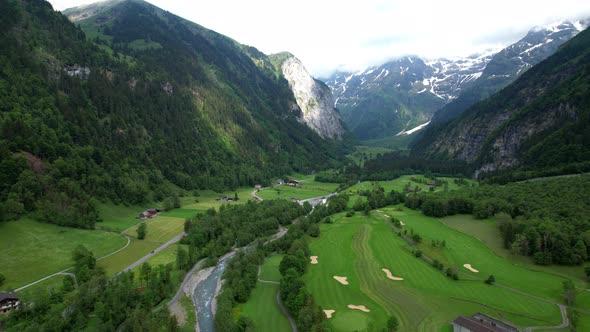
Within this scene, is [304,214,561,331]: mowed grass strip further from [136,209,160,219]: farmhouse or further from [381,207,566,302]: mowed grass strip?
[136,209,160,219]: farmhouse

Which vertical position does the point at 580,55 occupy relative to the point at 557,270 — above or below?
above

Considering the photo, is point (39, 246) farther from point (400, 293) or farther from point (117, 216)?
point (400, 293)

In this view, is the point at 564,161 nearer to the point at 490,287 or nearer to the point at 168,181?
the point at 490,287

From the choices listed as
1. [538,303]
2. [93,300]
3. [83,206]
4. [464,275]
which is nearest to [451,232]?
[464,275]

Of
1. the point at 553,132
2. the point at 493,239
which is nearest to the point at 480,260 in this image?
the point at 493,239

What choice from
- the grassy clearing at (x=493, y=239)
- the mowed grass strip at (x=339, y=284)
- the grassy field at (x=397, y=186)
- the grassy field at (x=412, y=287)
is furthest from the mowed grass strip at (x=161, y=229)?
the grassy field at (x=397, y=186)

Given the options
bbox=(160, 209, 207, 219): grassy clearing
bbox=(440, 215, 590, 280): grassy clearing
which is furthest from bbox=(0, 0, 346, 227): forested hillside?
bbox=(440, 215, 590, 280): grassy clearing

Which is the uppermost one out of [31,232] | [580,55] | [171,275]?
[580,55]
